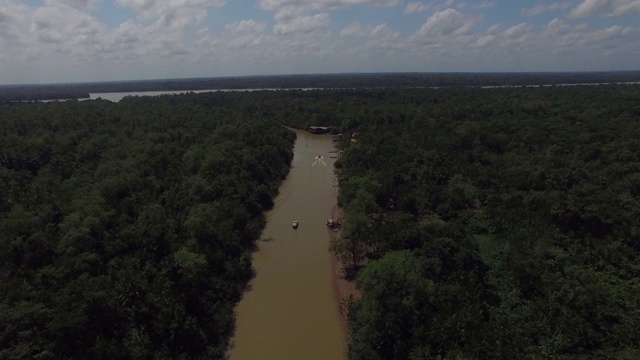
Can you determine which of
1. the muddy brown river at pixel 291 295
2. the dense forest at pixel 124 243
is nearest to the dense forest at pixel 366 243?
the dense forest at pixel 124 243

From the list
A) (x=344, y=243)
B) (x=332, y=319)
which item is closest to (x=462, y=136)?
(x=344, y=243)

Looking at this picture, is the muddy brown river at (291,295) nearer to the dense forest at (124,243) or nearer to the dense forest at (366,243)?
the dense forest at (124,243)

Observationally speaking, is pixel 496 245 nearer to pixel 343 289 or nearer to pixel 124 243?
pixel 343 289

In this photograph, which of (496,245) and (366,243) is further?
(366,243)

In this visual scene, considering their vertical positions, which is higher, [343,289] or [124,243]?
[124,243]

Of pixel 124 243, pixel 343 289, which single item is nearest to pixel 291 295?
pixel 343 289

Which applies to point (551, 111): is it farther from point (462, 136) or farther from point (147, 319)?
point (147, 319)
